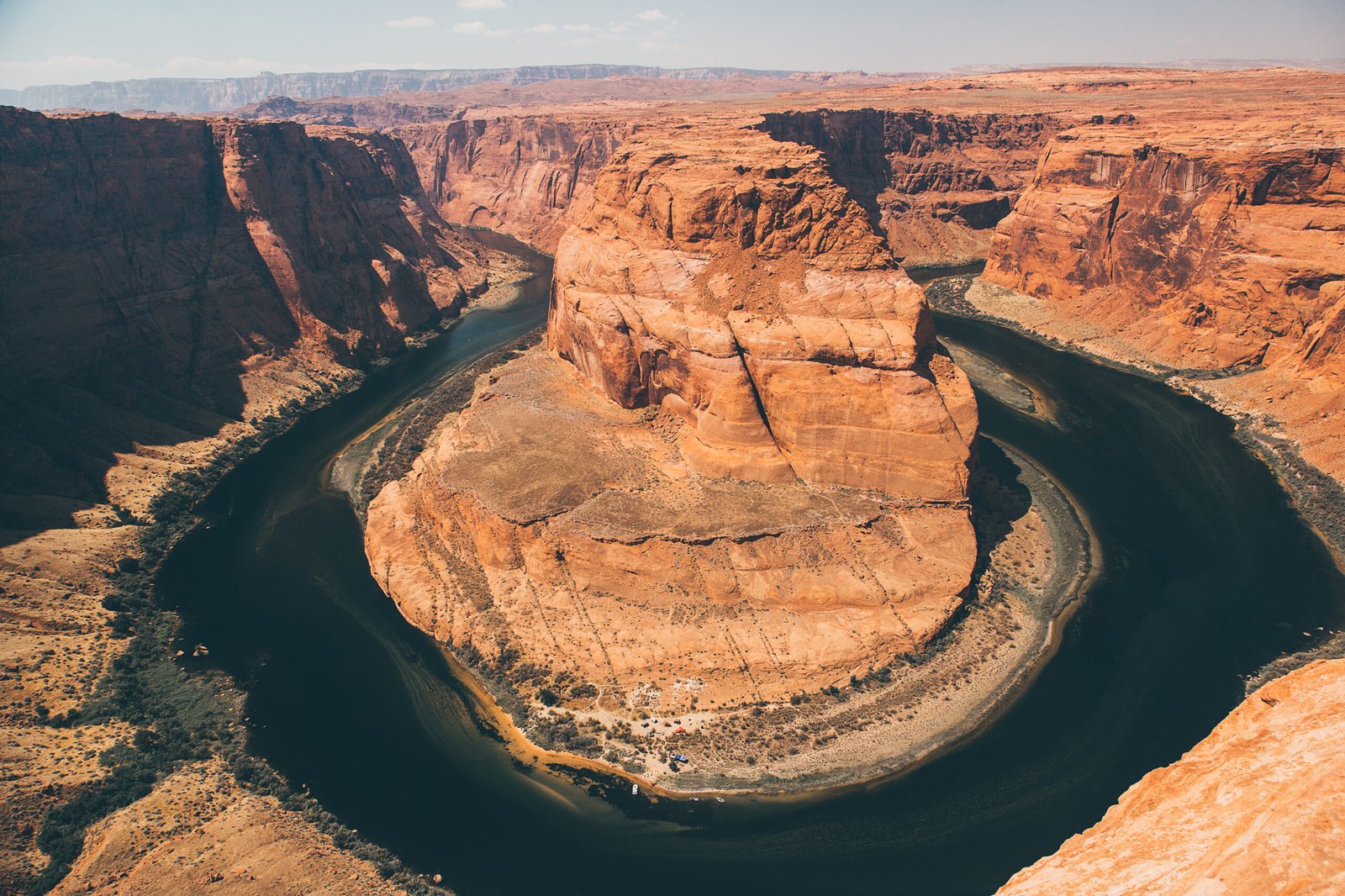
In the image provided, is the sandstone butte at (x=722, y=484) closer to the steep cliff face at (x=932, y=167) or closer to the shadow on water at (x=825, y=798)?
the shadow on water at (x=825, y=798)

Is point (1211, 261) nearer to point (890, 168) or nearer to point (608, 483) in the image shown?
point (890, 168)

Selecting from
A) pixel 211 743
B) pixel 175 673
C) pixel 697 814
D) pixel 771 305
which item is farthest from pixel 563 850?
pixel 771 305

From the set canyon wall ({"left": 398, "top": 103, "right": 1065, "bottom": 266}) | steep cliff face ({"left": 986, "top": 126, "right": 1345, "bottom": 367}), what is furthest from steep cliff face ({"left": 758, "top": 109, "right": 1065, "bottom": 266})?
steep cliff face ({"left": 986, "top": 126, "right": 1345, "bottom": 367})

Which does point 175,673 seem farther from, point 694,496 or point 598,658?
point 694,496

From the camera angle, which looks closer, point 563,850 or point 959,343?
point 563,850

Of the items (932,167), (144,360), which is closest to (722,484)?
(144,360)

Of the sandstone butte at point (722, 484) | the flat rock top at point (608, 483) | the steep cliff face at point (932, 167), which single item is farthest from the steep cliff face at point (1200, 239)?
the flat rock top at point (608, 483)
